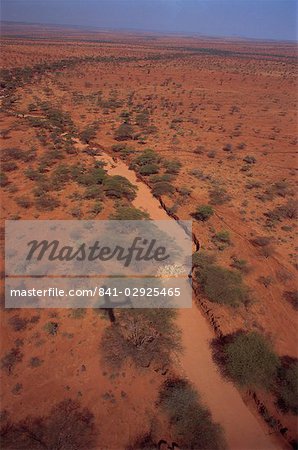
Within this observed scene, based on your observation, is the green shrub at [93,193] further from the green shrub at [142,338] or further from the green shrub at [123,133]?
the green shrub at [123,133]

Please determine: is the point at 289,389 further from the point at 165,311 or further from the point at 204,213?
the point at 204,213

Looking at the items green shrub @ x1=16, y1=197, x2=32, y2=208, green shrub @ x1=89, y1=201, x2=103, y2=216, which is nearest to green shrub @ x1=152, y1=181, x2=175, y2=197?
green shrub @ x1=89, y1=201, x2=103, y2=216

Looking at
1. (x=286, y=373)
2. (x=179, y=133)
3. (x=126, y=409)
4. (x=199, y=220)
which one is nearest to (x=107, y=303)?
(x=126, y=409)

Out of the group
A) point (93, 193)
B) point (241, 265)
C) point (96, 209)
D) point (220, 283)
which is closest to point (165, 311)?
point (220, 283)

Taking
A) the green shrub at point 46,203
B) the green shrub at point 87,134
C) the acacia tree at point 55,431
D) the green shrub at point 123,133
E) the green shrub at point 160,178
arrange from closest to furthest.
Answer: the acacia tree at point 55,431 → the green shrub at point 46,203 → the green shrub at point 160,178 → the green shrub at point 87,134 → the green shrub at point 123,133

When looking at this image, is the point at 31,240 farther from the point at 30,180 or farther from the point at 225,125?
the point at 225,125

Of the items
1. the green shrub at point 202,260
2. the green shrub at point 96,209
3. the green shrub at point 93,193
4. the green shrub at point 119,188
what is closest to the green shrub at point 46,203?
the green shrub at point 93,193

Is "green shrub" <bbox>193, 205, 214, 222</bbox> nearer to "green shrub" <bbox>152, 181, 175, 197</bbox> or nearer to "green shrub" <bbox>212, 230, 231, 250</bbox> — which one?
"green shrub" <bbox>212, 230, 231, 250</bbox>
